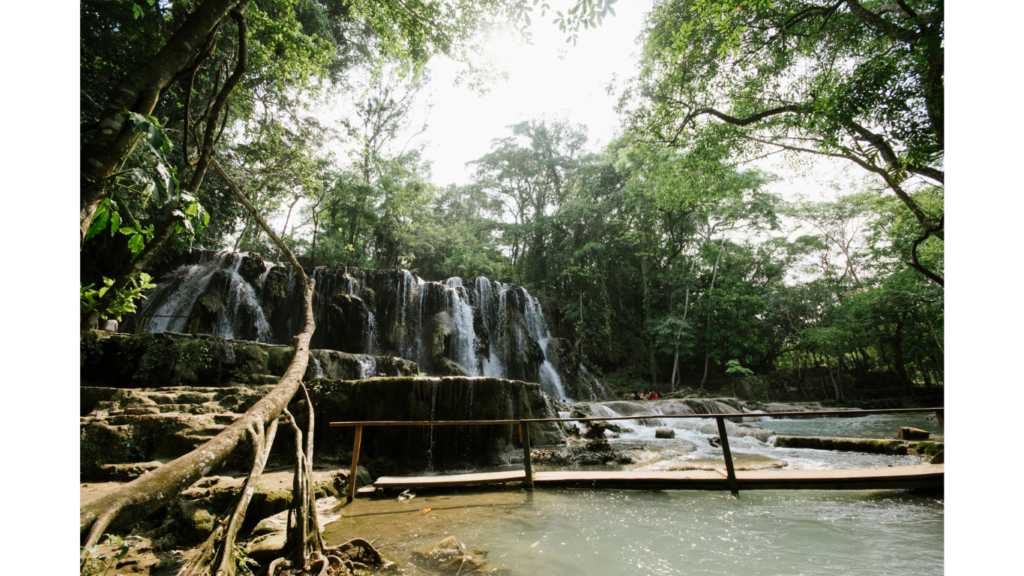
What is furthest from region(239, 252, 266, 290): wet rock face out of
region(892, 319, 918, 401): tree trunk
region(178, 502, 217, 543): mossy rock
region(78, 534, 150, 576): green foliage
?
region(892, 319, 918, 401): tree trunk

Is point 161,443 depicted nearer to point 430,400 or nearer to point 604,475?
point 430,400

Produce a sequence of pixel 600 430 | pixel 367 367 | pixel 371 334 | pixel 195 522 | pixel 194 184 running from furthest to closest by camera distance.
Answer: pixel 371 334 < pixel 367 367 < pixel 600 430 < pixel 195 522 < pixel 194 184

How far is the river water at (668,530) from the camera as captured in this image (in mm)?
3262

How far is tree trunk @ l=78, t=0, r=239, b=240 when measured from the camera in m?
1.62

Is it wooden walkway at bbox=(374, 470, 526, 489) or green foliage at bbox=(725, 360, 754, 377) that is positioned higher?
green foliage at bbox=(725, 360, 754, 377)

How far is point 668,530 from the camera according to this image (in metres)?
4.04

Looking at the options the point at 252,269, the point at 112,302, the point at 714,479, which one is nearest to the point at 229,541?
the point at 112,302

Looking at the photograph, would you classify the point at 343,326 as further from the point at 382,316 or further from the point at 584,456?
the point at 584,456

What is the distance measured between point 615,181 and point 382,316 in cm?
2036

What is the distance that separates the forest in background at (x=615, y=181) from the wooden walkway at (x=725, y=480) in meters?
3.56

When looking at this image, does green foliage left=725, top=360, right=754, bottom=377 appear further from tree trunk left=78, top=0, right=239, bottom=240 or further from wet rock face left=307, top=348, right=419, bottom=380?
tree trunk left=78, top=0, right=239, bottom=240

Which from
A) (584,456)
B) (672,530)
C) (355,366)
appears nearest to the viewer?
(672,530)
